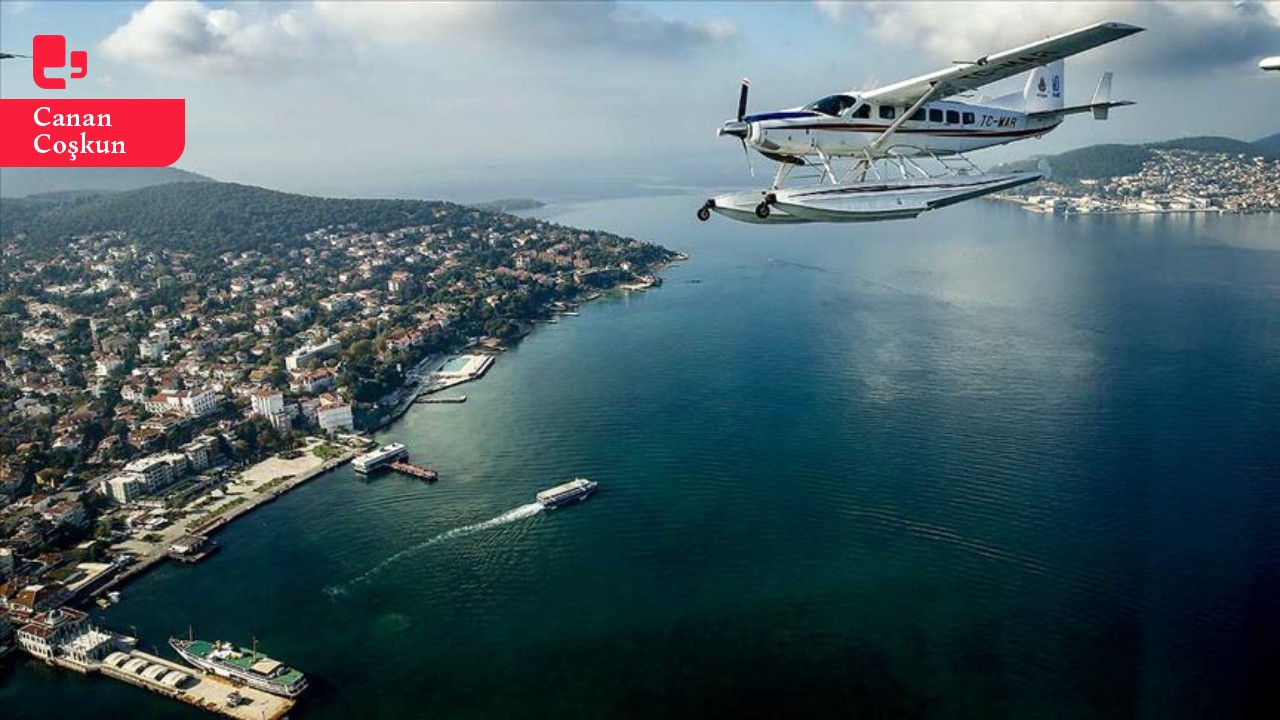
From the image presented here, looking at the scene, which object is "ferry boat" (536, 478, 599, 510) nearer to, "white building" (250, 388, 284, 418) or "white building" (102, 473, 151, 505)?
"white building" (102, 473, 151, 505)

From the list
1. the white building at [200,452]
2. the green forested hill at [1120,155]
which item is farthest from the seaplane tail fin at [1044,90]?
the green forested hill at [1120,155]

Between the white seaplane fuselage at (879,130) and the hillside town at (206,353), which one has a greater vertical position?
the white seaplane fuselage at (879,130)

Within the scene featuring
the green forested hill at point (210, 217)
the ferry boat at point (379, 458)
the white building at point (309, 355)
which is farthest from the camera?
the green forested hill at point (210, 217)

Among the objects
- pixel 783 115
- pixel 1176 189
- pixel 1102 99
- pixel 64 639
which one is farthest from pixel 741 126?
pixel 1176 189

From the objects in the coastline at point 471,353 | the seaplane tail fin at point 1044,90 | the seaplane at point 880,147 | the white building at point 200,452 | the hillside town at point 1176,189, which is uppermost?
the hillside town at point 1176,189

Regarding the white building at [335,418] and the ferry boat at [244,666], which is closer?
the ferry boat at [244,666]

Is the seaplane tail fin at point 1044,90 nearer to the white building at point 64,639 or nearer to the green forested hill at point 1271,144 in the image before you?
the white building at point 64,639

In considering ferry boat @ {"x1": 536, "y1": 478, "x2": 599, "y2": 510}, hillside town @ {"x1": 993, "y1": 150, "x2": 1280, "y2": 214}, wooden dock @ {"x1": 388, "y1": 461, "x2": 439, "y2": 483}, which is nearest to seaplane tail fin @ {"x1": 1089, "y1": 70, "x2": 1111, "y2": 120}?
ferry boat @ {"x1": 536, "y1": 478, "x2": 599, "y2": 510}
